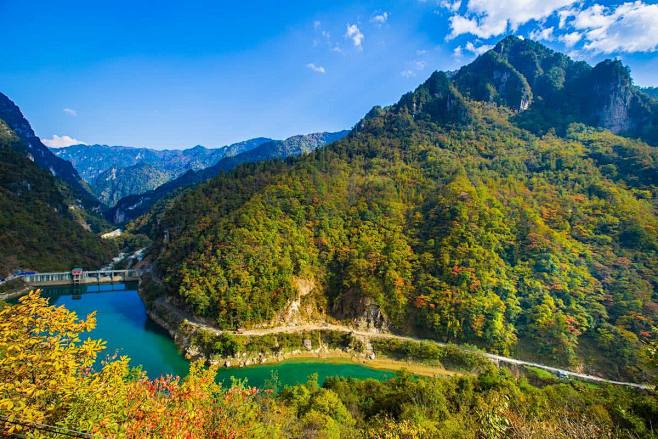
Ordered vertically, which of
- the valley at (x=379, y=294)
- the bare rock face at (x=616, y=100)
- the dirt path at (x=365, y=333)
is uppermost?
the bare rock face at (x=616, y=100)

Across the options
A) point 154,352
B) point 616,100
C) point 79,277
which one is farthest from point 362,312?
point 616,100

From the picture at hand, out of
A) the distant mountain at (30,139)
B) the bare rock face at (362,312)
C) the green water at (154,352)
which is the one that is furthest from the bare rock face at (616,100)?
the distant mountain at (30,139)

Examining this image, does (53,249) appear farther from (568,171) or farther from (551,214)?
(568,171)

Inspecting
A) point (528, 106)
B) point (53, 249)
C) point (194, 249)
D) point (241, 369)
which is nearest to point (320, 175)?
point (194, 249)

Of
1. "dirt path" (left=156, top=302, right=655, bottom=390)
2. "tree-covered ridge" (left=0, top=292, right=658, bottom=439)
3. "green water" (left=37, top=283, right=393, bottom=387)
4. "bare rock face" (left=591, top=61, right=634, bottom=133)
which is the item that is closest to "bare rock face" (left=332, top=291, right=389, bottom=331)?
"dirt path" (left=156, top=302, right=655, bottom=390)

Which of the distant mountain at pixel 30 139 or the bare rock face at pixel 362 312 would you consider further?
the distant mountain at pixel 30 139

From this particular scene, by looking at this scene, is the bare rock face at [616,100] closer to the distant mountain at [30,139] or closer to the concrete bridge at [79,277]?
the concrete bridge at [79,277]
